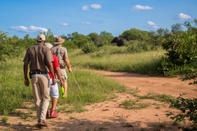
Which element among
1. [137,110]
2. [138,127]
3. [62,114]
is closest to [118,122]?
[138,127]

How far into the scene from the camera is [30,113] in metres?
5.68

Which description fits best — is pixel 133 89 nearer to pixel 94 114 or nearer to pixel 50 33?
pixel 94 114

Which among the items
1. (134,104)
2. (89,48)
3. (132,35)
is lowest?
(134,104)

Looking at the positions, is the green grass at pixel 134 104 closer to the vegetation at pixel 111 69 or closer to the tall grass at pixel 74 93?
the vegetation at pixel 111 69

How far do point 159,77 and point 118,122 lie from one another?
18.7 feet

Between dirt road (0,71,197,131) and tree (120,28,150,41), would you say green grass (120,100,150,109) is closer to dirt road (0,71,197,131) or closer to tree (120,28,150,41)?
dirt road (0,71,197,131)

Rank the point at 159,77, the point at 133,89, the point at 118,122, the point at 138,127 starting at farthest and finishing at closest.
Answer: the point at 159,77 → the point at 133,89 → the point at 118,122 → the point at 138,127

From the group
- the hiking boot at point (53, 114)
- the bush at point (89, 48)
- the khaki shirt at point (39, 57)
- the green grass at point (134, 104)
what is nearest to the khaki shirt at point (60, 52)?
the hiking boot at point (53, 114)

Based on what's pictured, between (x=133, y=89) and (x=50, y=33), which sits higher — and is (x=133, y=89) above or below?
below

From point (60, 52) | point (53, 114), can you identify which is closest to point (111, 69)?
point (60, 52)

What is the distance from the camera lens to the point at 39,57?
15.7 feet

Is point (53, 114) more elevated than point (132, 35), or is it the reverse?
point (132, 35)

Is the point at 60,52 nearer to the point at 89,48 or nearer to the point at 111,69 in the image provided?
the point at 111,69

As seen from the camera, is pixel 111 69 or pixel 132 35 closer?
pixel 111 69
